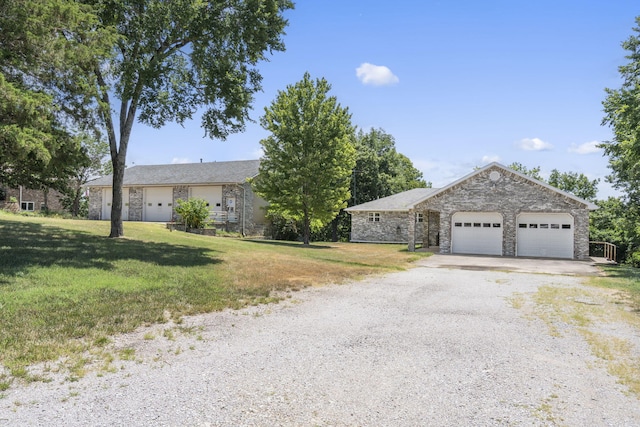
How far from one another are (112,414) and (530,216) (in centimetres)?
2685

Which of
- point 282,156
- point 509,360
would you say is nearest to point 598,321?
point 509,360

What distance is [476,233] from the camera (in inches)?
1101

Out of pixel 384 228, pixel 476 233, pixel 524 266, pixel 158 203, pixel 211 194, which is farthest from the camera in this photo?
pixel 158 203

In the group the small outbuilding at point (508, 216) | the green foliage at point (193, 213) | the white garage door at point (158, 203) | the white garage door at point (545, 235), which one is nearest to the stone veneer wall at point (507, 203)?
the small outbuilding at point (508, 216)

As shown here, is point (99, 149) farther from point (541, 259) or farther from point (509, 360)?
point (509, 360)

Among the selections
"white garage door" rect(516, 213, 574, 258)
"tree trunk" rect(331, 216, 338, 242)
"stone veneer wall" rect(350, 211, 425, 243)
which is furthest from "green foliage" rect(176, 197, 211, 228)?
"white garage door" rect(516, 213, 574, 258)

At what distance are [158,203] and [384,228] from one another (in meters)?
19.2

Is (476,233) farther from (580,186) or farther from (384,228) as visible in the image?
(580,186)

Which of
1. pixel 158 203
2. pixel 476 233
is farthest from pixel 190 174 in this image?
pixel 476 233

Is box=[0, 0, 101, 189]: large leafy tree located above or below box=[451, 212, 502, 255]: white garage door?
above

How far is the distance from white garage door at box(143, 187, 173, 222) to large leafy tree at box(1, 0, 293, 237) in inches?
724

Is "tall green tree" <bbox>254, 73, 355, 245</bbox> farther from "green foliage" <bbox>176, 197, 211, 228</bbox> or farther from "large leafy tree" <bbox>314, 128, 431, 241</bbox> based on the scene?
"large leafy tree" <bbox>314, 128, 431, 241</bbox>

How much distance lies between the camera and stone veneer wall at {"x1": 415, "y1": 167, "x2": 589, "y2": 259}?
1010 inches

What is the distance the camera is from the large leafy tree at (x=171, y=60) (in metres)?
14.9
